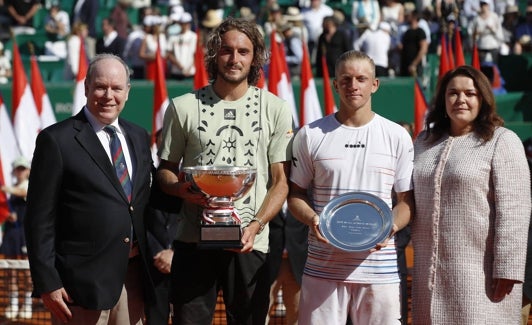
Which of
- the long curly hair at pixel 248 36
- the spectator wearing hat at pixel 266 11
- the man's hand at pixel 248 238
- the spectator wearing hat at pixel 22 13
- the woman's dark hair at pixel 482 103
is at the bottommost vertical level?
the man's hand at pixel 248 238

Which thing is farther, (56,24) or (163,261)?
(56,24)

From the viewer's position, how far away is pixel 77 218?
5156mm

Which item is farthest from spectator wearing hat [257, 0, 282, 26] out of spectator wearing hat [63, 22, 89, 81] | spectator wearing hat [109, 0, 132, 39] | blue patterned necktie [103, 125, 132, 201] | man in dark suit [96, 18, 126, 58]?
blue patterned necktie [103, 125, 132, 201]

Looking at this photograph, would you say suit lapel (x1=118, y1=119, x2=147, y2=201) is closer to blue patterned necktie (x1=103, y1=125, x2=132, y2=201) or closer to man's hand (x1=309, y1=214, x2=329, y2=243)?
blue patterned necktie (x1=103, y1=125, x2=132, y2=201)

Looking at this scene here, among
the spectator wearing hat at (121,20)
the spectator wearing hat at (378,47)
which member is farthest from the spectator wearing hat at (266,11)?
the spectator wearing hat at (121,20)

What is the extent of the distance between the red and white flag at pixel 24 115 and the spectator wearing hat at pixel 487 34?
7.87m

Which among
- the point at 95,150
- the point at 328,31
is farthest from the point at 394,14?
the point at 95,150

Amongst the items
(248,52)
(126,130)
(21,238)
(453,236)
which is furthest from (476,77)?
(21,238)

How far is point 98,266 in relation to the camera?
5168 mm

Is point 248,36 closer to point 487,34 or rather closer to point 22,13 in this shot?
point 487,34

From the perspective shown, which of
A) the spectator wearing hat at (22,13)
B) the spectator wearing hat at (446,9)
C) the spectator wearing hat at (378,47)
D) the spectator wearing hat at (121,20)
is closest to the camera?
the spectator wearing hat at (378,47)

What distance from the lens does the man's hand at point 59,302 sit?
507cm

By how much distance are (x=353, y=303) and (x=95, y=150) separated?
5.10 ft

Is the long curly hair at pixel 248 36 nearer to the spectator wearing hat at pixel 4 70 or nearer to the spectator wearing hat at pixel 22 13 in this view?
the spectator wearing hat at pixel 4 70
